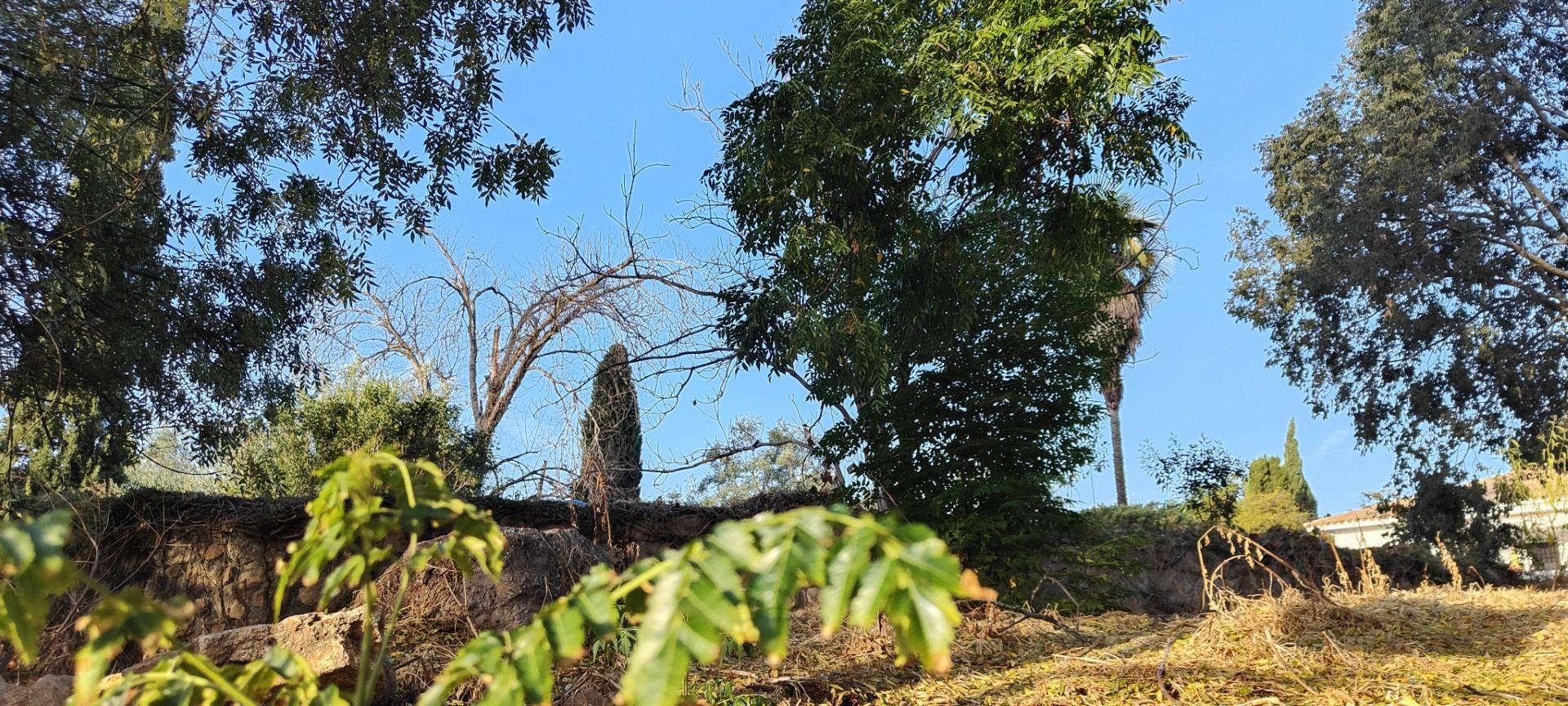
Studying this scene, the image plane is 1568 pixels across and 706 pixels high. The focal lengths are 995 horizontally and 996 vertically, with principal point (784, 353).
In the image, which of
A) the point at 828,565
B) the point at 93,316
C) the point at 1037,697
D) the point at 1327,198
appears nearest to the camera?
the point at 828,565

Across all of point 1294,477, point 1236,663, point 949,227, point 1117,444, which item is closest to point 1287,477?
point 1294,477

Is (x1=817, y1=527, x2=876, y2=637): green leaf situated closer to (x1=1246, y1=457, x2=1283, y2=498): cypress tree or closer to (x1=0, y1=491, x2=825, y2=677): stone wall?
(x1=0, y1=491, x2=825, y2=677): stone wall

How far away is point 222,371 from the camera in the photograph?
23.0 feet

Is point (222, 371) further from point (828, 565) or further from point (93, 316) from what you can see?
point (828, 565)

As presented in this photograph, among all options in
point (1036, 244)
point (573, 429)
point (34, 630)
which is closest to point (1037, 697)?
point (34, 630)

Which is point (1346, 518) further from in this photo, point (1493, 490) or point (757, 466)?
point (757, 466)

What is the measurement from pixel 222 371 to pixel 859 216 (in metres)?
4.93

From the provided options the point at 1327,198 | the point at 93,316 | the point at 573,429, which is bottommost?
the point at 573,429

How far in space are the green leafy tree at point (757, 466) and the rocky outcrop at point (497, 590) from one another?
3.67 meters

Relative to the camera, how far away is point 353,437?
1124 centimetres

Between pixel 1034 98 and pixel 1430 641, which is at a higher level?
pixel 1034 98

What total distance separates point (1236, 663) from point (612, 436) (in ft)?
20.2

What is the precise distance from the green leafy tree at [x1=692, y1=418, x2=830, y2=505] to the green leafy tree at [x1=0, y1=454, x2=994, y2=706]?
26.0ft

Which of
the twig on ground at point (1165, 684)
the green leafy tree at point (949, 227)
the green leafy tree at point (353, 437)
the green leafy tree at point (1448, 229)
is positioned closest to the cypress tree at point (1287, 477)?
the green leafy tree at point (1448, 229)
